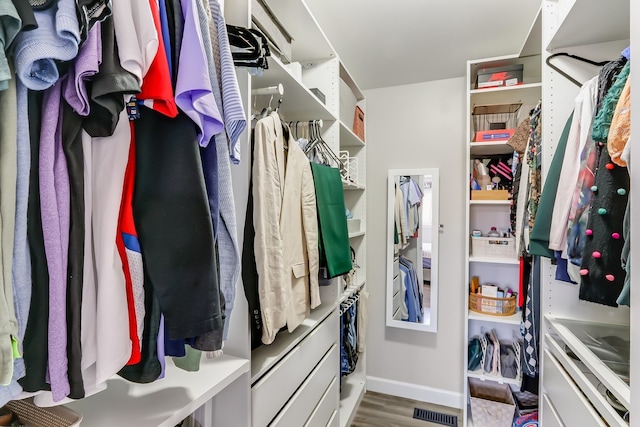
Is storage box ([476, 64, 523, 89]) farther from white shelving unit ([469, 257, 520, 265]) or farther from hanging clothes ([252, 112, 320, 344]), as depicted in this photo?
hanging clothes ([252, 112, 320, 344])

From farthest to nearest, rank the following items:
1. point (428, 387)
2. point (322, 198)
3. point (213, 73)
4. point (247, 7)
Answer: point (428, 387) → point (322, 198) → point (247, 7) → point (213, 73)

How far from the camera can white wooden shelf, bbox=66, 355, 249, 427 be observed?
67 cm

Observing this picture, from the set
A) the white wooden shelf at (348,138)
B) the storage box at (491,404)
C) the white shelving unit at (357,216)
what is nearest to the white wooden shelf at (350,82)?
the white shelving unit at (357,216)

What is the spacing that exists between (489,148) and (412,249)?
90 centimetres

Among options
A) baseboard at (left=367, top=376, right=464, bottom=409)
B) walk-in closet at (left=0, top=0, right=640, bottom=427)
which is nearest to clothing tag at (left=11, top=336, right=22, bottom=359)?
walk-in closet at (left=0, top=0, right=640, bottom=427)

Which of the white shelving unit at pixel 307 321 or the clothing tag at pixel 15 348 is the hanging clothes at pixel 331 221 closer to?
the white shelving unit at pixel 307 321

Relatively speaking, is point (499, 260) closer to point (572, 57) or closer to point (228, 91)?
point (572, 57)

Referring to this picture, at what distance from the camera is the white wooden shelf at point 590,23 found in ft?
3.56

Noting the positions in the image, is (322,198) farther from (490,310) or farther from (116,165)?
(490,310)

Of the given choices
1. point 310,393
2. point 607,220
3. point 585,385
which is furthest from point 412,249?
point 607,220

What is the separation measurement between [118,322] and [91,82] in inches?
15.1

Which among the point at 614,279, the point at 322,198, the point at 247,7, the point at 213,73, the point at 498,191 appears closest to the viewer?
Answer: the point at 213,73

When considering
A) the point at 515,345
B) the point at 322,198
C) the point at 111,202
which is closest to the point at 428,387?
the point at 515,345

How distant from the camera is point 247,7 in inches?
38.4
